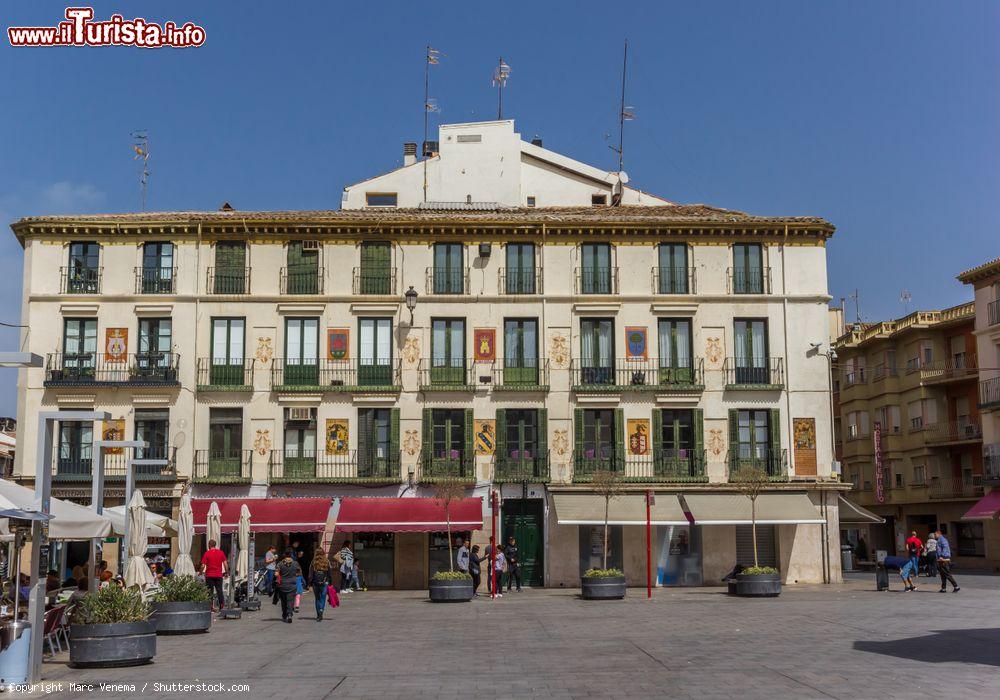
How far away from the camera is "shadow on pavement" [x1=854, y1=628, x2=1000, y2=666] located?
16619 mm

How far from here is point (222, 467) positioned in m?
38.2

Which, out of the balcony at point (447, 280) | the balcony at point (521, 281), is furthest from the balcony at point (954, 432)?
the balcony at point (447, 280)

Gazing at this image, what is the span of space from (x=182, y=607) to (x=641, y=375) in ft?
69.2

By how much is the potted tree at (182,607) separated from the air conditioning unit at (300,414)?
16339 millimetres

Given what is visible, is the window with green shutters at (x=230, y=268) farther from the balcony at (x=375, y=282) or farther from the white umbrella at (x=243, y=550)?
the white umbrella at (x=243, y=550)

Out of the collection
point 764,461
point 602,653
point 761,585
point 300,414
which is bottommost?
point 761,585

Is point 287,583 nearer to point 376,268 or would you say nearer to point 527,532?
point 527,532

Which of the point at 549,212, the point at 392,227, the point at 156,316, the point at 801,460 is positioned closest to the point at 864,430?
the point at 801,460

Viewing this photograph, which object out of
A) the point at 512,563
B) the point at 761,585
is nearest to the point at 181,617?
the point at 512,563

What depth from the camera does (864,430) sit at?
6291 centimetres

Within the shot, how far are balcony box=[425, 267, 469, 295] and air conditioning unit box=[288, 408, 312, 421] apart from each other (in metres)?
6.15

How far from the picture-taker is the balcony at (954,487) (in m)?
53.5

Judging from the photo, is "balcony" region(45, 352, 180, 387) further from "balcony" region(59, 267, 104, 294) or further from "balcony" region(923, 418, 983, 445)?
"balcony" region(923, 418, 983, 445)

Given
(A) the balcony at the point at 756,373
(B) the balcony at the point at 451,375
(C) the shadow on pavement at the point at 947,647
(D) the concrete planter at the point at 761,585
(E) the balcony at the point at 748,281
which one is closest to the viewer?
(C) the shadow on pavement at the point at 947,647
